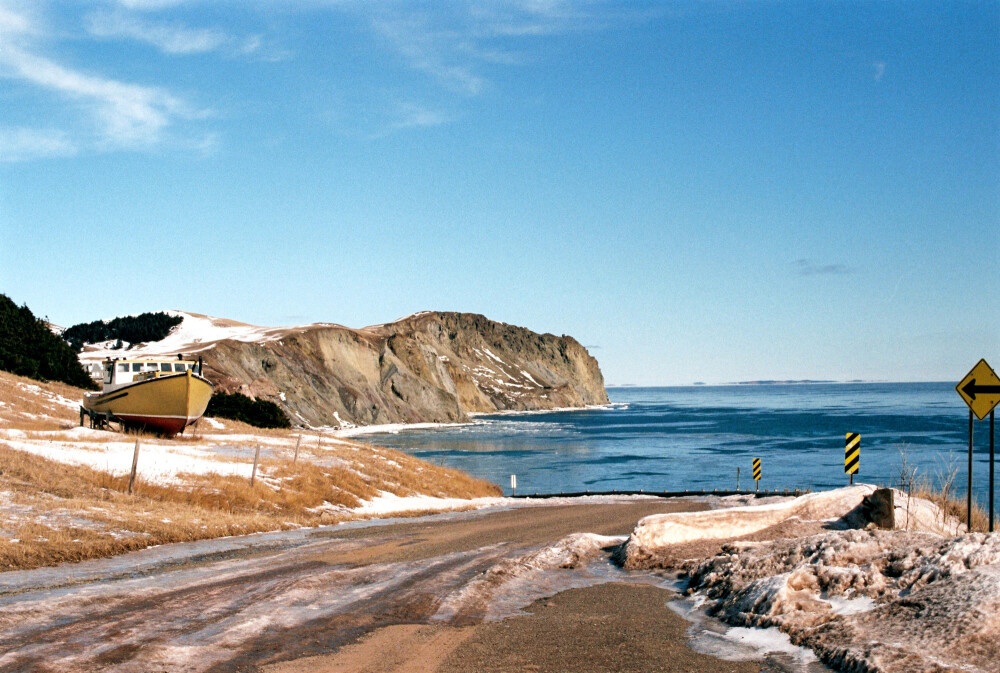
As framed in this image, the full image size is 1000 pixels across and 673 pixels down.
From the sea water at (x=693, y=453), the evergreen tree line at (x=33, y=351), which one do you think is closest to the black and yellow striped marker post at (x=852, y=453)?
the sea water at (x=693, y=453)

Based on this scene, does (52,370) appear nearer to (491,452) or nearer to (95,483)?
(491,452)

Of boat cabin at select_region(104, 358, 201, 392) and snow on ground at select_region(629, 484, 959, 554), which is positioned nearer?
snow on ground at select_region(629, 484, 959, 554)

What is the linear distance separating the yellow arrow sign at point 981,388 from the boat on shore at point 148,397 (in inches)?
1192

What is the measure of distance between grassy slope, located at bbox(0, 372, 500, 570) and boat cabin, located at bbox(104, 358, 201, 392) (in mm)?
3092

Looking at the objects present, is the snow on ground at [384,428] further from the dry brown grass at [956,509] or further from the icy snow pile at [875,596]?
the icy snow pile at [875,596]

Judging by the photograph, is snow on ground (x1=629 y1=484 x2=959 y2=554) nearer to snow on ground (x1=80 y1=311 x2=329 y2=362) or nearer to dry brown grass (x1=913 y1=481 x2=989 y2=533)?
dry brown grass (x1=913 y1=481 x2=989 y2=533)

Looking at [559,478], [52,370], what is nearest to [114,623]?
[559,478]

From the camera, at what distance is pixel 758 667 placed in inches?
311

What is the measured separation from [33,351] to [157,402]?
34.5 metres

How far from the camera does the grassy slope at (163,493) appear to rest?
51.1 feet

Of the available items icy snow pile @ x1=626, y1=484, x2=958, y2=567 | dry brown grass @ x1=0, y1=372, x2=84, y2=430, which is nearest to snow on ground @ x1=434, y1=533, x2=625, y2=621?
icy snow pile @ x1=626, y1=484, x2=958, y2=567

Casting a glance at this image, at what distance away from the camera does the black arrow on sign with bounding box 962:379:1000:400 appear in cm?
1622

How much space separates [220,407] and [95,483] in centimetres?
4824

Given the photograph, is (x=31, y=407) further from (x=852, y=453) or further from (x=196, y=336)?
(x=196, y=336)
